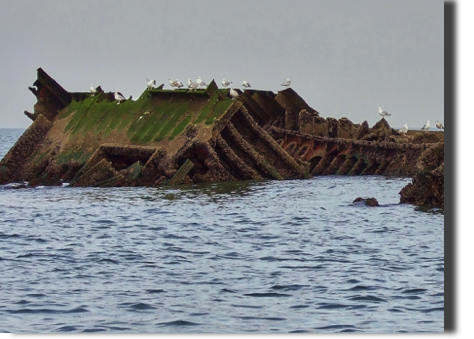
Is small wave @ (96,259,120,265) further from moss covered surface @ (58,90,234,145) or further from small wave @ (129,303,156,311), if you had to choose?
moss covered surface @ (58,90,234,145)

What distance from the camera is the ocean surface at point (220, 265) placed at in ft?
27.0

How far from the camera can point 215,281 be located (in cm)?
1038

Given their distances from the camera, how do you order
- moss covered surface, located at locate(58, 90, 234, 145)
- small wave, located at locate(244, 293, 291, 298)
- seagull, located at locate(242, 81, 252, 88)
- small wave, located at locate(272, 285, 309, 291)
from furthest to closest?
seagull, located at locate(242, 81, 252, 88) < moss covered surface, located at locate(58, 90, 234, 145) < small wave, located at locate(272, 285, 309, 291) < small wave, located at locate(244, 293, 291, 298)

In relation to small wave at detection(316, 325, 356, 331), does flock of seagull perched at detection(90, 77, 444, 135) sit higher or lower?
higher

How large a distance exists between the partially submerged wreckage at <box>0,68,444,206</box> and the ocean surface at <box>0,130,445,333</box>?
10.6ft

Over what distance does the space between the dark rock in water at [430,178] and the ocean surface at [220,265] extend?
45cm

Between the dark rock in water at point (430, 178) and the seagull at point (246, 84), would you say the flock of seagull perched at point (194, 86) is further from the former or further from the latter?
the dark rock in water at point (430, 178)

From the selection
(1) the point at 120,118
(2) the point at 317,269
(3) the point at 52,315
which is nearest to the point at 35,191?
(1) the point at 120,118

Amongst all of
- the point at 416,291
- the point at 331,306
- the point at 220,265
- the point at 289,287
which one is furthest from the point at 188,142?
the point at 331,306

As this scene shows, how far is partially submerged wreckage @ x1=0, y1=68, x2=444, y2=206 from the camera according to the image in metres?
25.0

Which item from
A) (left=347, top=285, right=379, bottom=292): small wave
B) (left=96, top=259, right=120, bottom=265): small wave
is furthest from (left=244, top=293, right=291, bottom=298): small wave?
(left=96, top=259, right=120, bottom=265): small wave

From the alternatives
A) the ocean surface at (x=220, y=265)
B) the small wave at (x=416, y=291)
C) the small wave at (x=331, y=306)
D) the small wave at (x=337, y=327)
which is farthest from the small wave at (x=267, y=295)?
the small wave at (x=337, y=327)
